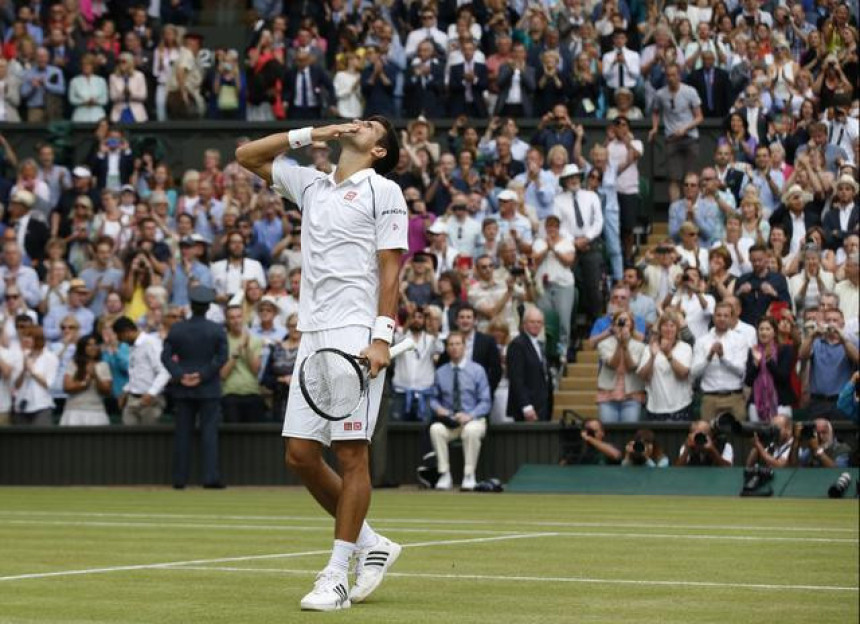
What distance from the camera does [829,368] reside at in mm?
20609

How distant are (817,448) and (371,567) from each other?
1209cm

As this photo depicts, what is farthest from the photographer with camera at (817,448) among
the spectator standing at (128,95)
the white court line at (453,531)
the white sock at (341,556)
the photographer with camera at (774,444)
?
the spectator standing at (128,95)

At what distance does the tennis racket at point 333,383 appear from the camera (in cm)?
838

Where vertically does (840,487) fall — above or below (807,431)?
below

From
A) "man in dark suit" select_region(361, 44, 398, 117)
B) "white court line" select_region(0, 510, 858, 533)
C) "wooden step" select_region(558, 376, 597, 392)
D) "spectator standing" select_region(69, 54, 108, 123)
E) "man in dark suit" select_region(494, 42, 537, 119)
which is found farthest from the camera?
"spectator standing" select_region(69, 54, 108, 123)

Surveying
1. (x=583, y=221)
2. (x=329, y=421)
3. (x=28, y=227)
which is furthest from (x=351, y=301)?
(x=28, y=227)

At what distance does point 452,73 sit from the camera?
2741 cm

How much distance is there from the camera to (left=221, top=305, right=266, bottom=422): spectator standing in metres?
23.0

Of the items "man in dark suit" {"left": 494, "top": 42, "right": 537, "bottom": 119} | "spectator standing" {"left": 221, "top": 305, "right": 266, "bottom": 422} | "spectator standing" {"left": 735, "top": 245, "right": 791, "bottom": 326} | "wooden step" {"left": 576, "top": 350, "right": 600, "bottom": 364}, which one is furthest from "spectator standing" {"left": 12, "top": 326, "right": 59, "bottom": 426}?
"spectator standing" {"left": 735, "top": 245, "right": 791, "bottom": 326}

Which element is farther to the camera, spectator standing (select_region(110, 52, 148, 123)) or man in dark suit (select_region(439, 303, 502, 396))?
spectator standing (select_region(110, 52, 148, 123))

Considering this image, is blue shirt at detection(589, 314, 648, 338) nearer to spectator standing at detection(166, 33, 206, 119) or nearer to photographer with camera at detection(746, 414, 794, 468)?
photographer with camera at detection(746, 414, 794, 468)

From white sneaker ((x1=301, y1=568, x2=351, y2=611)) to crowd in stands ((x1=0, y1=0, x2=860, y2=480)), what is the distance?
1279 cm

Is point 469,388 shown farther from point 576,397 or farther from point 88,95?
point 88,95

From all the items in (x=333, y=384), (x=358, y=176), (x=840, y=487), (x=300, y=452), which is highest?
(x=358, y=176)
